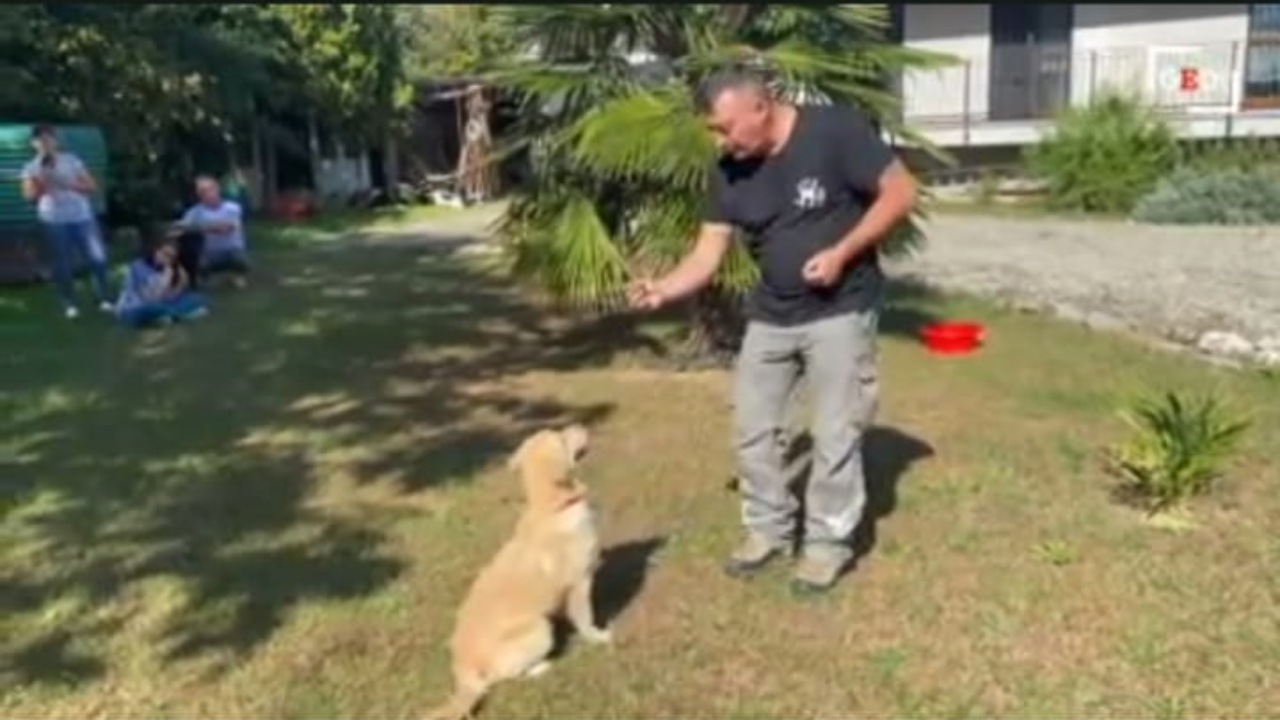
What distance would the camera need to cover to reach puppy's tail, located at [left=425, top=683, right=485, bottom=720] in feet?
10.2

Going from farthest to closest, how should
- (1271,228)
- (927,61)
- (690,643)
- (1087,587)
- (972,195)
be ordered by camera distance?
(972,195) → (1271,228) → (927,61) → (1087,587) → (690,643)

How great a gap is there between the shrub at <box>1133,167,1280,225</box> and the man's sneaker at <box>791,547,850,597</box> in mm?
12729

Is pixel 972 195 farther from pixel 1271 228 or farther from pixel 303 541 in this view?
pixel 303 541

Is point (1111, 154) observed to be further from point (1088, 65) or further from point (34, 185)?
point (34, 185)

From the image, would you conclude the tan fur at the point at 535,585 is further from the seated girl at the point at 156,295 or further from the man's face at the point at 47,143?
the man's face at the point at 47,143

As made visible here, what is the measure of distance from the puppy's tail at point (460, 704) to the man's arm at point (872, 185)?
5.17ft

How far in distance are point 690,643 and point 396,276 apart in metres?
8.64

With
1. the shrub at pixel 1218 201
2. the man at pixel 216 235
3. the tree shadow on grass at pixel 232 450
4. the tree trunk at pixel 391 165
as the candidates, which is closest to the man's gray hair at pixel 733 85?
the tree shadow on grass at pixel 232 450

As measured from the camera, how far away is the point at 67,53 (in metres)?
14.2

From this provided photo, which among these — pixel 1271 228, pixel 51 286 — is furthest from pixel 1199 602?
pixel 1271 228

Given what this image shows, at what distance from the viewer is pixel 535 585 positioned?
3373 millimetres

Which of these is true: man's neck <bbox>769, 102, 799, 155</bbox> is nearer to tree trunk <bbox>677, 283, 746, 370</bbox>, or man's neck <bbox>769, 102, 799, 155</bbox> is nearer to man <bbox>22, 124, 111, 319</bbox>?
tree trunk <bbox>677, 283, 746, 370</bbox>

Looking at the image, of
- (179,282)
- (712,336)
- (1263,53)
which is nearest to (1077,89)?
(1263,53)

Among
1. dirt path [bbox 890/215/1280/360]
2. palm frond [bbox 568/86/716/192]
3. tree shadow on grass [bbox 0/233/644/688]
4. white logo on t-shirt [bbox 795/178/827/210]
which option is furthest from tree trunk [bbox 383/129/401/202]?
white logo on t-shirt [bbox 795/178/827/210]
